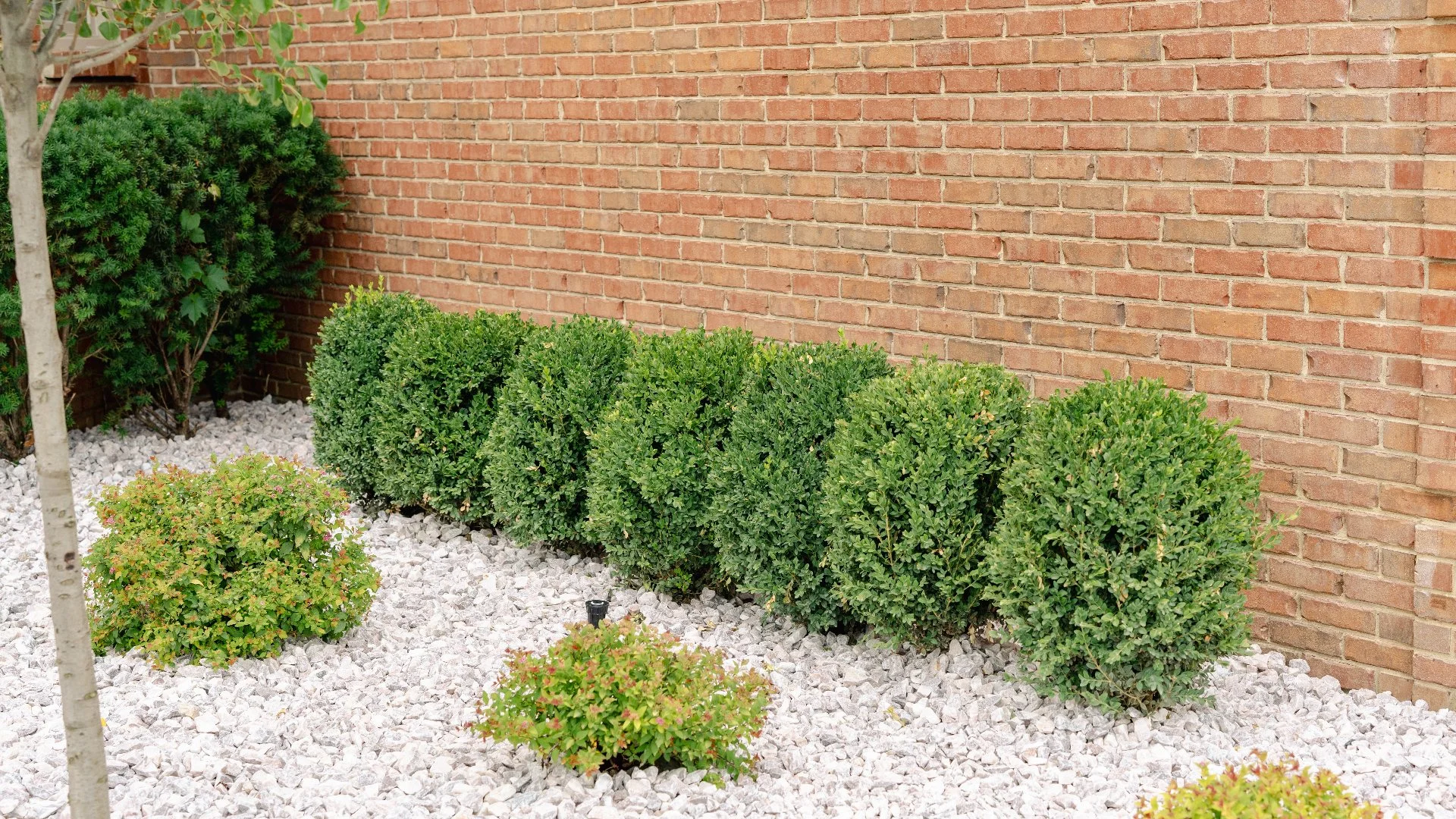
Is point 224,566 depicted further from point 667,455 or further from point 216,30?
point 216,30

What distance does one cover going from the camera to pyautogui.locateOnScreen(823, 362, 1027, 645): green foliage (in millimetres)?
4211

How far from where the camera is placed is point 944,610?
14.3 feet

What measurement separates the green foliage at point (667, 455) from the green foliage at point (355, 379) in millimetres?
1507

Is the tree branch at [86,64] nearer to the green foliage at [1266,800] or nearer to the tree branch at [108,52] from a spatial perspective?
the tree branch at [108,52]

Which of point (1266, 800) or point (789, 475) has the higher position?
point (789, 475)

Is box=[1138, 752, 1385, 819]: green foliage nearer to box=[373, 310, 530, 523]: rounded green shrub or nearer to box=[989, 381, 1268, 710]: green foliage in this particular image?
box=[989, 381, 1268, 710]: green foliage

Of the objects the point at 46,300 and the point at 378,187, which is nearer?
the point at 46,300

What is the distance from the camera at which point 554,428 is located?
5.50 meters

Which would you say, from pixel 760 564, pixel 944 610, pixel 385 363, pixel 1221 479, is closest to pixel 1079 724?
pixel 944 610

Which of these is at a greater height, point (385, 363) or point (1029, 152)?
point (1029, 152)

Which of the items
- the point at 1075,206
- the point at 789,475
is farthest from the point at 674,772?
the point at 1075,206

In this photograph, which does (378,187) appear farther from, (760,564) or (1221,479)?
(1221,479)

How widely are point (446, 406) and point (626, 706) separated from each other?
2.73 meters

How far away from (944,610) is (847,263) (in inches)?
67.0
